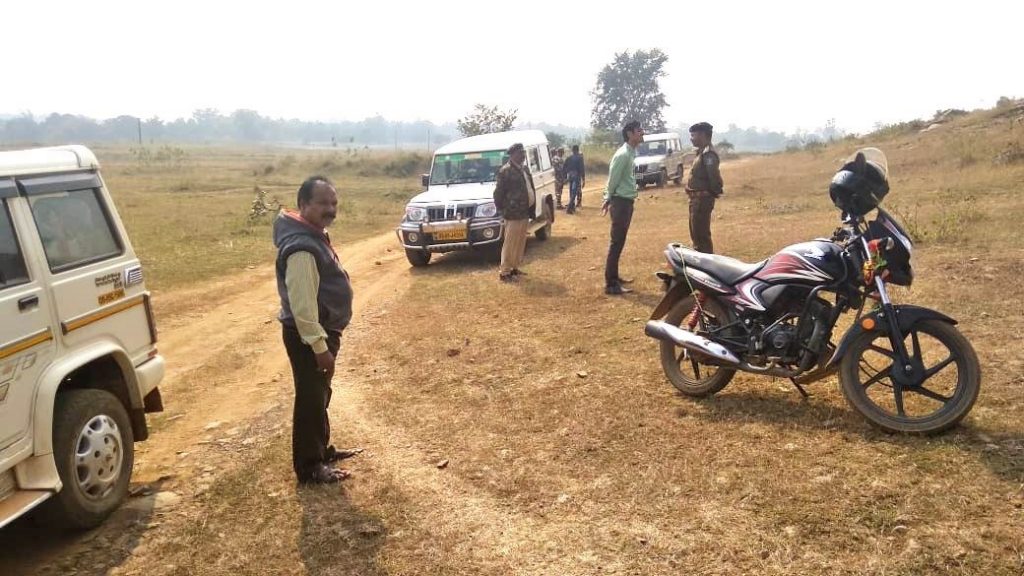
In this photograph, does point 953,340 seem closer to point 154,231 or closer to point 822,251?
point 822,251

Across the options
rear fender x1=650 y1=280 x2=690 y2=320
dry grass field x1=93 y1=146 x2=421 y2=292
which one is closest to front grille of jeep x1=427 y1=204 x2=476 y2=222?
dry grass field x1=93 y1=146 x2=421 y2=292

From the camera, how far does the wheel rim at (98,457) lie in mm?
3500

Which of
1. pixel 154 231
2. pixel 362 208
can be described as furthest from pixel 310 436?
pixel 362 208

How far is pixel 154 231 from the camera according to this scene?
50.1 ft

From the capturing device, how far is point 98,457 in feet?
11.8

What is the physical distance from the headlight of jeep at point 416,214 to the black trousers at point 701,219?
4262mm

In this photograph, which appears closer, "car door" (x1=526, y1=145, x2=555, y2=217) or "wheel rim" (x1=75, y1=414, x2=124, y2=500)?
"wheel rim" (x1=75, y1=414, x2=124, y2=500)

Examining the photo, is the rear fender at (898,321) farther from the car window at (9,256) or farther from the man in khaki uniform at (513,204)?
the man in khaki uniform at (513,204)

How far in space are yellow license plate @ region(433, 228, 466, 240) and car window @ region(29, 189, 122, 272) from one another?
A: 21.0 feet

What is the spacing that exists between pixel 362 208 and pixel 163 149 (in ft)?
145

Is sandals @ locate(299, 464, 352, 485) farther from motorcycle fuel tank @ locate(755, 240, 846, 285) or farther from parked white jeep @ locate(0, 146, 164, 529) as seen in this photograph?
motorcycle fuel tank @ locate(755, 240, 846, 285)

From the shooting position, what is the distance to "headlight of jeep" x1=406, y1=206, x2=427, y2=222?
1045 centimetres

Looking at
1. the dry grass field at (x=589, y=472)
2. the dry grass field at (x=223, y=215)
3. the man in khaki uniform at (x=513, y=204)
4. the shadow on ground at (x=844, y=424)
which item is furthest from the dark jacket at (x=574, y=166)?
the shadow on ground at (x=844, y=424)

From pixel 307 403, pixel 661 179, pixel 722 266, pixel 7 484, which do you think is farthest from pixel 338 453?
pixel 661 179
